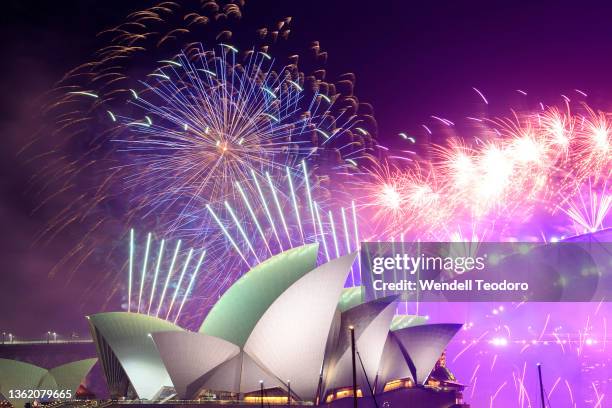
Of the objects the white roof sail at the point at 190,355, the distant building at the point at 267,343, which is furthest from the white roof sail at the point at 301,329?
the white roof sail at the point at 190,355

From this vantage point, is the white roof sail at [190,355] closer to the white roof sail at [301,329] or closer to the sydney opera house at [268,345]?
the sydney opera house at [268,345]

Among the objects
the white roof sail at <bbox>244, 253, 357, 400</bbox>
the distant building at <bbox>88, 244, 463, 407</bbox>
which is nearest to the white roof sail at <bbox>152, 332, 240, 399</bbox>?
the distant building at <bbox>88, 244, 463, 407</bbox>

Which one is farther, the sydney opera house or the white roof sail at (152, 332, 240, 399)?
the sydney opera house

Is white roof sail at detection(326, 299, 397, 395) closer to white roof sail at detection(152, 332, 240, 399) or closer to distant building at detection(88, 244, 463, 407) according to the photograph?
distant building at detection(88, 244, 463, 407)

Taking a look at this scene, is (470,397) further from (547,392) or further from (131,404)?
(131,404)

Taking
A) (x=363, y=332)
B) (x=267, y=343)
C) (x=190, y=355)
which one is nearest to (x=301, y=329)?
(x=267, y=343)

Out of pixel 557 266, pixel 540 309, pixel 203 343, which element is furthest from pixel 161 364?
pixel 540 309

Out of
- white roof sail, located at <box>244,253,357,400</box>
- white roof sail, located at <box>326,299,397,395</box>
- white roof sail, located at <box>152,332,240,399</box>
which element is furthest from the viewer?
white roof sail, located at <box>326,299,397,395</box>

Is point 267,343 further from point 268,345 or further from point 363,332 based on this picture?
point 363,332
